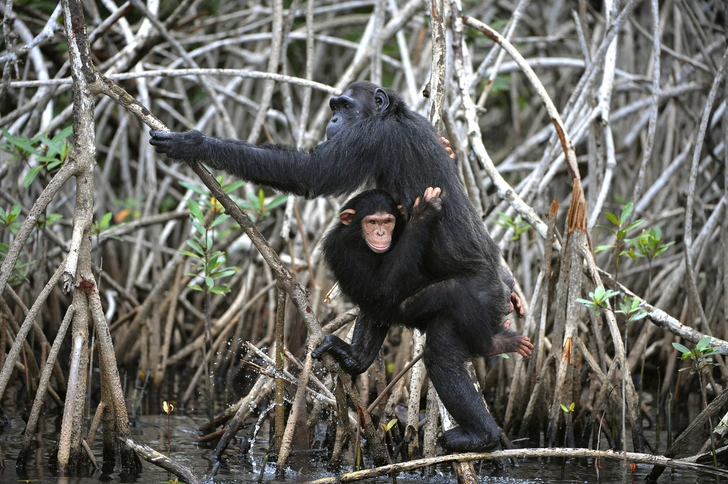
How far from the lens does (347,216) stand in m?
4.85

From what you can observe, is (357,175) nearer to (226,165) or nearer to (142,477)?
(226,165)

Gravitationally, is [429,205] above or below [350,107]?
below

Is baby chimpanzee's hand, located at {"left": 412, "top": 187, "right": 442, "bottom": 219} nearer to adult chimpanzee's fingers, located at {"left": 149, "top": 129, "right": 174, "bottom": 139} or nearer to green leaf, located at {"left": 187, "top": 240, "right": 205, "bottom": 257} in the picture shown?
adult chimpanzee's fingers, located at {"left": 149, "top": 129, "right": 174, "bottom": 139}

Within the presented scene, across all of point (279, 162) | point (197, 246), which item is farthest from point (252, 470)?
point (279, 162)

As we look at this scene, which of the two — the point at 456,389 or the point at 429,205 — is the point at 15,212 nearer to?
the point at 429,205

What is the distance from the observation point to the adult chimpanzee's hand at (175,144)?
4.61 m

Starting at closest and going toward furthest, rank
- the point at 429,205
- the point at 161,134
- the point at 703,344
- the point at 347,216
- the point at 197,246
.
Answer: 1. the point at 161,134
2. the point at 429,205
3. the point at 347,216
4. the point at 703,344
5. the point at 197,246

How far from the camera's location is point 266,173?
15.6 feet

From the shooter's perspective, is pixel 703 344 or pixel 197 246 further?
pixel 197 246

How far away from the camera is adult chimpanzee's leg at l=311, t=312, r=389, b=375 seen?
5000 millimetres

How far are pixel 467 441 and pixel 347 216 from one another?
1.49 metres

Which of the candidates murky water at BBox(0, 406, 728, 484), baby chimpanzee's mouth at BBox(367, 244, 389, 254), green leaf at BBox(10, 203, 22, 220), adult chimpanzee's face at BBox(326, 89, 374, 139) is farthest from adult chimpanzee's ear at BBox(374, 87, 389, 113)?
green leaf at BBox(10, 203, 22, 220)

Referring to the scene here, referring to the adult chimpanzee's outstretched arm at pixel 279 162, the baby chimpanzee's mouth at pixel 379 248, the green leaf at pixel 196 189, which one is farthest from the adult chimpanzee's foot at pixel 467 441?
the green leaf at pixel 196 189

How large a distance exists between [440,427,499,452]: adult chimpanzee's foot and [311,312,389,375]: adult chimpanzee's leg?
733 mm
